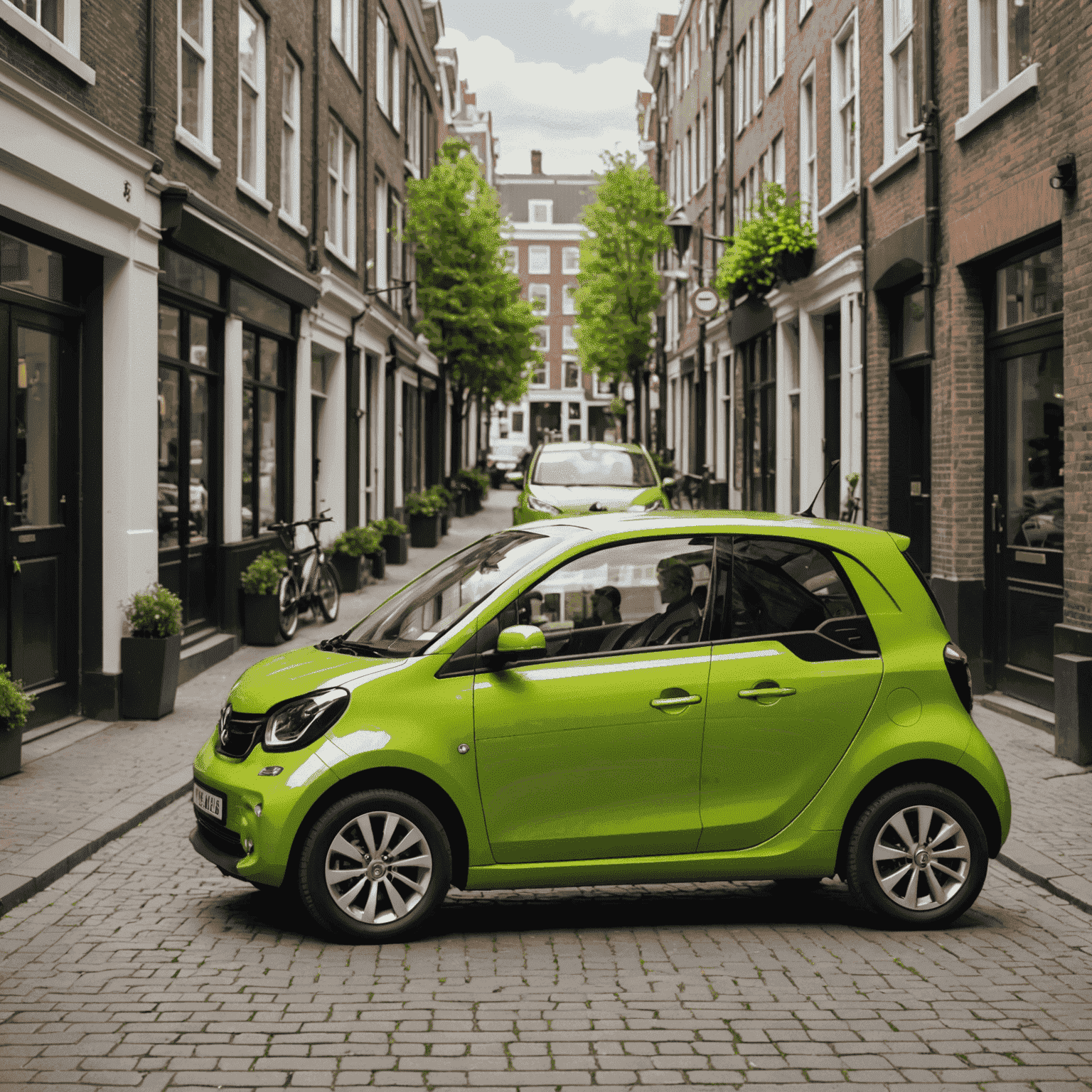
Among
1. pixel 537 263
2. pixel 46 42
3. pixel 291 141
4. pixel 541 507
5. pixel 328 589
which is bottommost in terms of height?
pixel 328 589

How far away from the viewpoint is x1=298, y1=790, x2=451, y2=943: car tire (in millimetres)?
5023

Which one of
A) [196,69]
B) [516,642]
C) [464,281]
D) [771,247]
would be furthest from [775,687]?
[464,281]

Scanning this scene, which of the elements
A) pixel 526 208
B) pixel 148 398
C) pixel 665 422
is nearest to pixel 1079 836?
pixel 148 398

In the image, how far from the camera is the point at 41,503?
31.1 feet

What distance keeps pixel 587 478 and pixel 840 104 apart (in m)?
6.07

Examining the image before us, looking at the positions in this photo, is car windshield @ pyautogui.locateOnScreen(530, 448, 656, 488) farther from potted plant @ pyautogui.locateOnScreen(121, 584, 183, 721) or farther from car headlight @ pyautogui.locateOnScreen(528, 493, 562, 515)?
potted plant @ pyautogui.locateOnScreen(121, 584, 183, 721)

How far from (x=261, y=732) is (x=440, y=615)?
0.85 metres

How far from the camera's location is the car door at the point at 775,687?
208 inches

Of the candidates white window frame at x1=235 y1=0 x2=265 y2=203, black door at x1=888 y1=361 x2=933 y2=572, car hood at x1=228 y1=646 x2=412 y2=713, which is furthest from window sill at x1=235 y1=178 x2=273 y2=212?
car hood at x1=228 y1=646 x2=412 y2=713

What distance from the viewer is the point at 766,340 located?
23.9 m

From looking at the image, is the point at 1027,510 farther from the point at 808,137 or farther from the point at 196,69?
the point at 808,137

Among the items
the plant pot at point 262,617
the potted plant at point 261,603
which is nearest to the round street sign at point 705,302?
the potted plant at point 261,603

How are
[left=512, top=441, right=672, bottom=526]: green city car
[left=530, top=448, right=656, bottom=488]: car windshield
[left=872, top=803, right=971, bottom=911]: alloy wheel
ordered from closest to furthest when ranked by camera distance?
1. [left=872, top=803, right=971, bottom=911]: alloy wheel
2. [left=512, top=441, right=672, bottom=526]: green city car
3. [left=530, top=448, right=656, bottom=488]: car windshield

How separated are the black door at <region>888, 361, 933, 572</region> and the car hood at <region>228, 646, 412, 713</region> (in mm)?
9019
